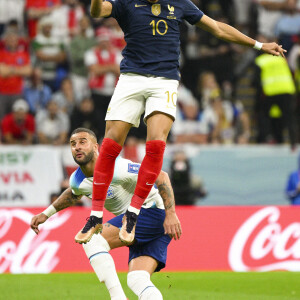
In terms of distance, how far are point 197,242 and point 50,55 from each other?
5455 millimetres

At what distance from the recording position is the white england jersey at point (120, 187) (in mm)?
7199

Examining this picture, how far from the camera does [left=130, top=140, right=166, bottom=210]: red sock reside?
6.61m

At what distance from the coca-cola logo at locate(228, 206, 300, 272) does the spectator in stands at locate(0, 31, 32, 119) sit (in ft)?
17.0

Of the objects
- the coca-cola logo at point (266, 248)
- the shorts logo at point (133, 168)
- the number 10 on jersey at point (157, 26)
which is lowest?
the coca-cola logo at point (266, 248)

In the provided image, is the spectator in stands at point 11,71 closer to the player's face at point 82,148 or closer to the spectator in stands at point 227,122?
the spectator in stands at point 227,122

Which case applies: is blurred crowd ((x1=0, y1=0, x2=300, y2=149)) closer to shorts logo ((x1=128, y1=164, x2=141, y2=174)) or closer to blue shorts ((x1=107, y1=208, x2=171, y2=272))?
blue shorts ((x1=107, y1=208, x2=171, y2=272))

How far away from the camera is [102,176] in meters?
6.69

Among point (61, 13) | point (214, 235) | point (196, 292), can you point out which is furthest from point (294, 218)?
point (61, 13)

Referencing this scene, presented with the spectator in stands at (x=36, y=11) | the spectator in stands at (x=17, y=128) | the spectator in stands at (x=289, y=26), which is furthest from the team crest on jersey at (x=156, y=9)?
the spectator in stands at (x=36, y=11)

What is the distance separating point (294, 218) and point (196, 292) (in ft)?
8.80

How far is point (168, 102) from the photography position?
21.9ft

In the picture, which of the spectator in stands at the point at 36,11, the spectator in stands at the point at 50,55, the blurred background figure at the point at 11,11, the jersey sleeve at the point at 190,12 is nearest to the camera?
the jersey sleeve at the point at 190,12

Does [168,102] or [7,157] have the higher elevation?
[168,102]

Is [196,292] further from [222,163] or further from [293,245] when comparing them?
[222,163]
